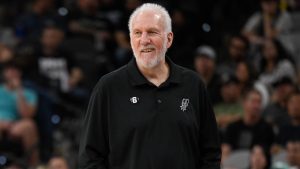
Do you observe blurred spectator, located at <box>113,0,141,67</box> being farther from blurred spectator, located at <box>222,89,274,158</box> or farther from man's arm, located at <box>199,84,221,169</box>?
man's arm, located at <box>199,84,221,169</box>

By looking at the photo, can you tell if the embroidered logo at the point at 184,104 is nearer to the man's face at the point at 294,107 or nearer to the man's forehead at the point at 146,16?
the man's forehead at the point at 146,16

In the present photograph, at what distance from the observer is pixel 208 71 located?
10.5 meters

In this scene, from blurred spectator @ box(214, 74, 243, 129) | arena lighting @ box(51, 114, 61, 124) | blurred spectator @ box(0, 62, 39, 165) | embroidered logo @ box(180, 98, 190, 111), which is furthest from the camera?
blurred spectator @ box(214, 74, 243, 129)

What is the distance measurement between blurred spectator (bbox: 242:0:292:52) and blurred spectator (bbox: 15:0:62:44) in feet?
9.29

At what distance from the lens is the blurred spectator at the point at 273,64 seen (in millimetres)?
10477

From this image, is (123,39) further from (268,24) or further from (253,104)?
(253,104)

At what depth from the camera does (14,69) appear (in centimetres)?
981

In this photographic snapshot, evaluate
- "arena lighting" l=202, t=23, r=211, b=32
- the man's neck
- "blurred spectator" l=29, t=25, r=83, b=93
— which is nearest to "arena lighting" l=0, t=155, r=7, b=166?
"blurred spectator" l=29, t=25, r=83, b=93

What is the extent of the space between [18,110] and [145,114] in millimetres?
5756

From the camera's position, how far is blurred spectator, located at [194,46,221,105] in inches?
406

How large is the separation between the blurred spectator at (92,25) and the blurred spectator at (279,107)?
2.79 m

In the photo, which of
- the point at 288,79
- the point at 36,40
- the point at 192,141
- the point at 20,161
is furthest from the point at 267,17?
the point at 192,141

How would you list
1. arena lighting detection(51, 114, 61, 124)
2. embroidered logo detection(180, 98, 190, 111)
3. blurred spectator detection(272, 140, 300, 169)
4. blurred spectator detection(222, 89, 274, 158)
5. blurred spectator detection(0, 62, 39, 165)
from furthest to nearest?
arena lighting detection(51, 114, 61, 124)
blurred spectator detection(0, 62, 39, 165)
blurred spectator detection(222, 89, 274, 158)
blurred spectator detection(272, 140, 300, 169)
embroidered logo detection(180, 98, 190, 111)

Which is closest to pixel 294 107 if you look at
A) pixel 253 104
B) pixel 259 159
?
pixel 253 104
